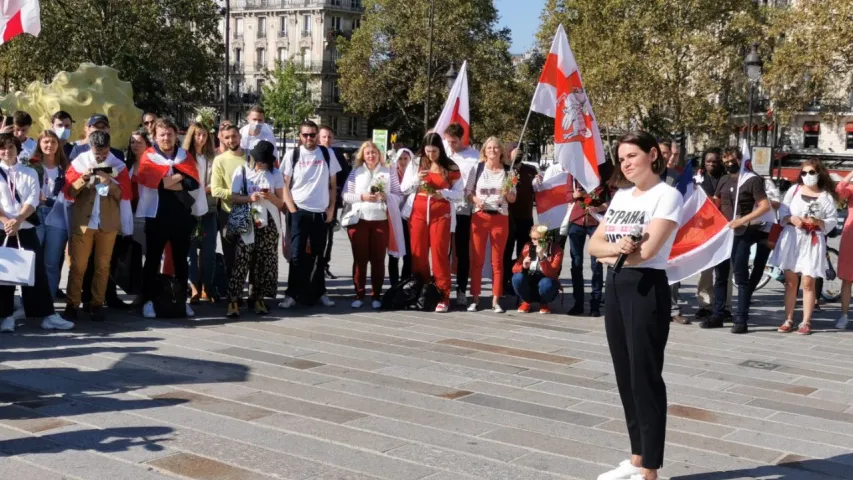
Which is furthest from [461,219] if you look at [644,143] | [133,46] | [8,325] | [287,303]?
[133,46]

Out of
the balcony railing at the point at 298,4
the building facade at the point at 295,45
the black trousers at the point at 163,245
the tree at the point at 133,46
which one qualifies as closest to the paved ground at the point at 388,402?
the black trousers at the point at 163,245

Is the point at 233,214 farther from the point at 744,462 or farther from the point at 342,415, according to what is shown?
the point at 744,462

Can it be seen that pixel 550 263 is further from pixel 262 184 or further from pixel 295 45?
pixel 295 45

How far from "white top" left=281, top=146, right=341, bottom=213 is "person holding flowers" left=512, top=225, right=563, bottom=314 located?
2177 mm

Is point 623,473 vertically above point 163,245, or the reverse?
point 163,245

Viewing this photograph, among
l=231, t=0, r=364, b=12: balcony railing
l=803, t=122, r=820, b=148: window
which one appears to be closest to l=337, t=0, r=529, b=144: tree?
l=803, t=122, r=820, b=148: window

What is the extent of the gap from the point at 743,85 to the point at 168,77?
1234 inches

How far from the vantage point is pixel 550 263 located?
11414 millimetres

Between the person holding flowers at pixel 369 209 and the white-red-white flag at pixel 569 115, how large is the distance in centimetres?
178

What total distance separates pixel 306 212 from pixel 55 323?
9.62 feet

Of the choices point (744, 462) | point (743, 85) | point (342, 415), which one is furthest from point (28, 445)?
point (743, 85)

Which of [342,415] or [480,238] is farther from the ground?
[480,238]

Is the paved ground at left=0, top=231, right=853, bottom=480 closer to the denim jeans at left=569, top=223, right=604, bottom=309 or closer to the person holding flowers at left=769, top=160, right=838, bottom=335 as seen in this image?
the person holding flowers at left=769, top=160, right=838, bottom=335

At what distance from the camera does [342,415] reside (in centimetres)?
655
